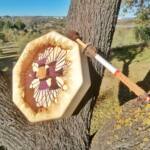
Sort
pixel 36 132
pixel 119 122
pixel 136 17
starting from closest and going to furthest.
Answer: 1. pixel 119 122
2. pixel 36 132
3. pixel 136 17

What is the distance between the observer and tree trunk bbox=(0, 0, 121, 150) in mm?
3768

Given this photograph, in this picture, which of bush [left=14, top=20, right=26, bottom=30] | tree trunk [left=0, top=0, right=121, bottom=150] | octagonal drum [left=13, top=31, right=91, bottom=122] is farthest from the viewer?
bush [left=14, top=20, right=26, bottom=30]

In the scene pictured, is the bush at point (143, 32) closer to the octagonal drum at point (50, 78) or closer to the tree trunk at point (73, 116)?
the tree trunk at point (73, 116)

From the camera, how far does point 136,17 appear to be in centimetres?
1359

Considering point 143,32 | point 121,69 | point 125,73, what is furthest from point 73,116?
point 143,32

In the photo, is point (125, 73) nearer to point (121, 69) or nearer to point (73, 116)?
point (121, 69)

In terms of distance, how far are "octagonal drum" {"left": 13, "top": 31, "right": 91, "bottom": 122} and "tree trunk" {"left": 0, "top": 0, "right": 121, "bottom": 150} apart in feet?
0.81

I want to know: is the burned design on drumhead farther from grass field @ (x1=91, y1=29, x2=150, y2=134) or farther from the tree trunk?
grass field @ (x1=91, y1=29, x2=150, y2=134)

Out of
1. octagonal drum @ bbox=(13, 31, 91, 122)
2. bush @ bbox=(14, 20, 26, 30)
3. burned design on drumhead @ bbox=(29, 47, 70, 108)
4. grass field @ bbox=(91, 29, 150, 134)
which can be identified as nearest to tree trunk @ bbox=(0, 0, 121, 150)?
octagonal drum @ bbox=(13, 31, 91, 122)

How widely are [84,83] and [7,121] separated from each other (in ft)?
2.97

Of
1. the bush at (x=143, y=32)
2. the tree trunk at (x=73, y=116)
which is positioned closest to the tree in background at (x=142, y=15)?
the bush at (x=143, y=32)

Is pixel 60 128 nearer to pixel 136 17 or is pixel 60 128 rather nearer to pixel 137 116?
pixel 137 116

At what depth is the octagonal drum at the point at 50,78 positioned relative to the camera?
10.7ft

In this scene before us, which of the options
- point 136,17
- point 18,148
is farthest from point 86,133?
point 136,17
